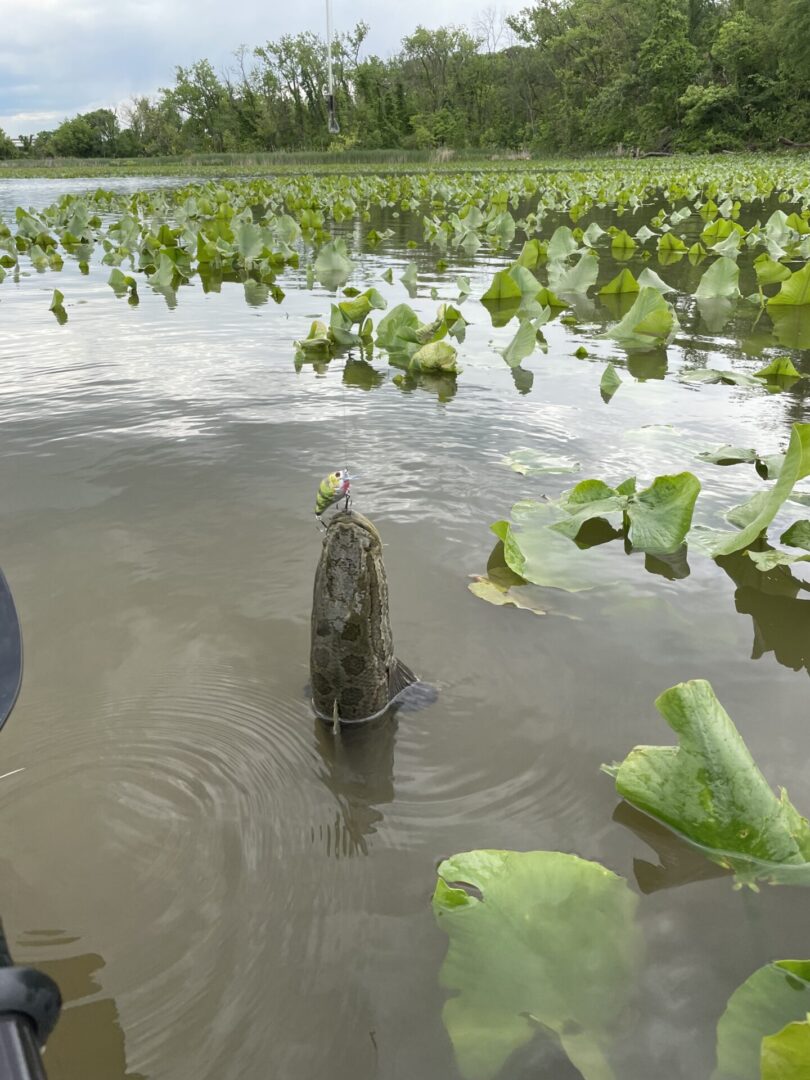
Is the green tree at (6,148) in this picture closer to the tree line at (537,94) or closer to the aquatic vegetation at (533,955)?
the tree line at (537,94)

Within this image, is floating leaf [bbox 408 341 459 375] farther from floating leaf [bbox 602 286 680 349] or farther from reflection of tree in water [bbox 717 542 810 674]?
reflection of tree in water [bbox 717 542 810 674]

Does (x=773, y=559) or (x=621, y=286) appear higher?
(x=621, y=286)

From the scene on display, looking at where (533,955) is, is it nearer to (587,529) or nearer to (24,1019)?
(24,1019)

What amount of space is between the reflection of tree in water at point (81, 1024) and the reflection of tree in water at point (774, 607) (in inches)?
66.2

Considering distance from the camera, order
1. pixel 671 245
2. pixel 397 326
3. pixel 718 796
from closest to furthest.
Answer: pixel 718 796 < pixel 397 326 < pixel 671 245

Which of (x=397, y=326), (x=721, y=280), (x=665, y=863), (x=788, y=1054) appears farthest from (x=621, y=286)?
(x=788, y=1054)

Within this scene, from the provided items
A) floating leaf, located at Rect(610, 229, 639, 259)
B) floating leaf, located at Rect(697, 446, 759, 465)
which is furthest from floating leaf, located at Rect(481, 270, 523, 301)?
floating leaf, located at Rect(697, 446, 759, 465)

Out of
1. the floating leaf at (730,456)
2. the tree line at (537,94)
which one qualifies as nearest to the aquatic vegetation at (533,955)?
the floating leaf at (730,456)

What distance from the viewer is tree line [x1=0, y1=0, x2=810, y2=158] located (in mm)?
39188

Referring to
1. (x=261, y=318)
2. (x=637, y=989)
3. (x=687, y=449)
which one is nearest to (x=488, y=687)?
(x=637, y=989)

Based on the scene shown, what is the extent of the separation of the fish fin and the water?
81 millimetres

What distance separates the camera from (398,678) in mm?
1890

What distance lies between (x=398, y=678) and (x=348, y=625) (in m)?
0.22

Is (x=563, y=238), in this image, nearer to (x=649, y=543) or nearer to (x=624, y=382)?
(x=624, y=382)
